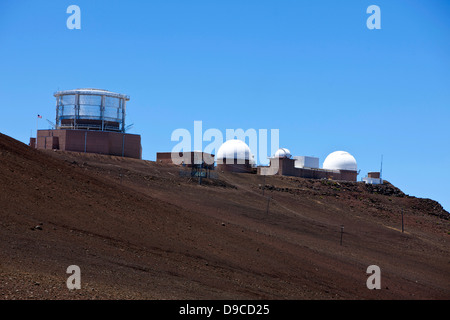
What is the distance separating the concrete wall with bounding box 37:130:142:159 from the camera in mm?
52562

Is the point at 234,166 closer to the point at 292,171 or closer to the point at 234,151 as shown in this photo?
the point at 234,151

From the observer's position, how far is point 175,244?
2391 centimetres

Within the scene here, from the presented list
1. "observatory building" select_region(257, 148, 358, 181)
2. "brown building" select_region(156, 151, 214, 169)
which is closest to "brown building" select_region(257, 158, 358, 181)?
"observatory building" select_region(257, 148, 358, 181)

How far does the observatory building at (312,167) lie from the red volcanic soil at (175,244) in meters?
18.2

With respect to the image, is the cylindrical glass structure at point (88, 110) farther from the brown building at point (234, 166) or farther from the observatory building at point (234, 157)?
the observatory building at point (234, 157)

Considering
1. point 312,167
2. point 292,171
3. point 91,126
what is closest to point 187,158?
point 91,126

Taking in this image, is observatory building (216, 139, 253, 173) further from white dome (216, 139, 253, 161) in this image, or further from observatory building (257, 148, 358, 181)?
observatory building (257, 148, 358, 181)

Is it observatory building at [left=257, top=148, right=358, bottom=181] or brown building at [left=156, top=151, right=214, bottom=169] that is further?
observatory building at [left=257, top=148, right=358, bottom=181]

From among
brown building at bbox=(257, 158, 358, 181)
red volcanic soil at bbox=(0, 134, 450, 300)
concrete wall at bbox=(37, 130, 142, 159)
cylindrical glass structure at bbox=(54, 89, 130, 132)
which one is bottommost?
red volcanic soil at bbox=(0, 134, 450, 300)

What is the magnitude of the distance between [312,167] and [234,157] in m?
11.1

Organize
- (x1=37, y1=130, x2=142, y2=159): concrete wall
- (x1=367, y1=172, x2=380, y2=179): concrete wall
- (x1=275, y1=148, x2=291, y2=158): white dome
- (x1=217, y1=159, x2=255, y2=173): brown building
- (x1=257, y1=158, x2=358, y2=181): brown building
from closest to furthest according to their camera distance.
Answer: (x1=37, y1=130, x2=142, y2=159): concrete wall → (x1=217, y1=159, x2=255, y2=173): brown building → (x1=257, y1=158, x2=358, y2=181): brown building → (x1=275, y1=148, x2=291, y2=158): white dome → (x1=367, y1=172, x2=380, y2=179): concrete wall

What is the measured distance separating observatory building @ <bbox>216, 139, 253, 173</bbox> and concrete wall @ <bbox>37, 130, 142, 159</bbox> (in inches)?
498

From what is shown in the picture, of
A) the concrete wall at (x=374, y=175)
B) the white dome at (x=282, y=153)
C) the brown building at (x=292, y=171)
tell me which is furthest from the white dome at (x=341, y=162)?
the white dome at (x=282, y=153)
